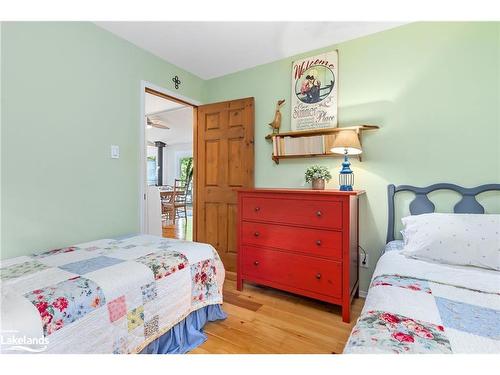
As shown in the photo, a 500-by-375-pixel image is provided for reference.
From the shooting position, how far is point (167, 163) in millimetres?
8805

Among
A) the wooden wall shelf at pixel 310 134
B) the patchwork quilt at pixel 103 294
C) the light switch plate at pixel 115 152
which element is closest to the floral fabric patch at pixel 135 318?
the patchwork quilt at pixel 103 294

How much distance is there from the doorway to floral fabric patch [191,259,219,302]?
1013 millimetres

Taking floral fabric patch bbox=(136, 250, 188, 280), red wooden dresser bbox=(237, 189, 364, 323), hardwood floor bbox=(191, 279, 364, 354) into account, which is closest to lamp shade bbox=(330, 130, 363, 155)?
red wooden dresser bbox=(237, 189, 364, 323)

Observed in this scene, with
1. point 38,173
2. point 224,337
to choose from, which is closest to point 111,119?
point 38,173

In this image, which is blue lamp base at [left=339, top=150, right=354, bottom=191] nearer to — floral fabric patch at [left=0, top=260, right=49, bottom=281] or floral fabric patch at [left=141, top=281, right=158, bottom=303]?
floral fabric patch at [left=141, top=281, right=158, bottom=303]

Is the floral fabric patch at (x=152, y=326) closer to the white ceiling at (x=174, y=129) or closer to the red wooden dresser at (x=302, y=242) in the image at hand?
the red wooden dresser at (x=302, y=242)

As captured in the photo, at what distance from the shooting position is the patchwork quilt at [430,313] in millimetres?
726

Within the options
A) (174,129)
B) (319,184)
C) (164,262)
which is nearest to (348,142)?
(319,184)

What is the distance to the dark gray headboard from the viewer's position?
5.74 feet

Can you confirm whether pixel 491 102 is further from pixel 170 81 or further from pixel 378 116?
pixel 170 81

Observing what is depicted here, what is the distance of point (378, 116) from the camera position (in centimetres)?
212

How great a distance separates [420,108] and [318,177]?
0.96m

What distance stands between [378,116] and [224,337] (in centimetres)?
214

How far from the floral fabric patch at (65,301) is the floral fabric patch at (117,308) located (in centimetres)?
5
